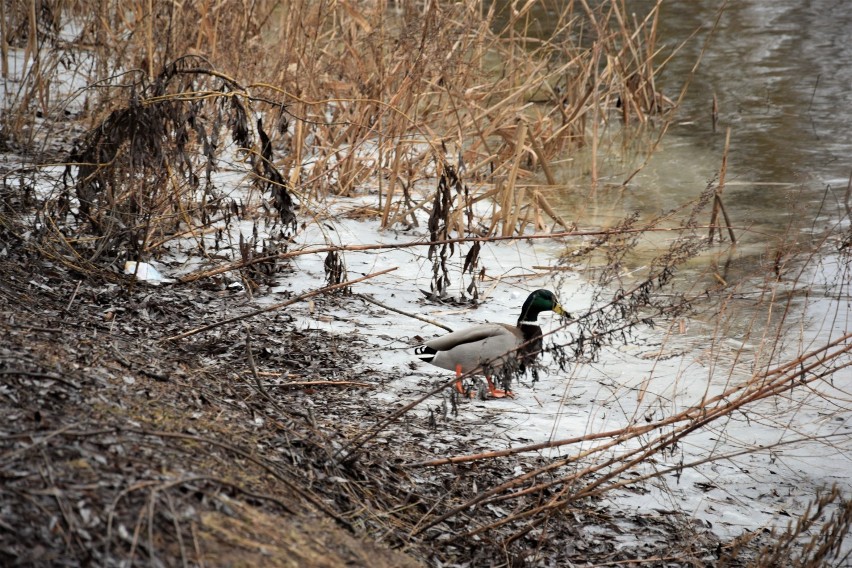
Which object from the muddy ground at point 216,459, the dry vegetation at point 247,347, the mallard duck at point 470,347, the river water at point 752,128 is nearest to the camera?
the muddy ground at point 216,459

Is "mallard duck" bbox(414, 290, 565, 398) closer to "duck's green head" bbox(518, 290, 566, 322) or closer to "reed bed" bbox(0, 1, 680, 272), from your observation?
"duck's green head" bbox(518, 290, 566, 322)

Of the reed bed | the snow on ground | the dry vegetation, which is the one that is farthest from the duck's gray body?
the reed bed

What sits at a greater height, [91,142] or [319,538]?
[91,142]

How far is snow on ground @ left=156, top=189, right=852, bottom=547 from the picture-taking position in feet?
12.8

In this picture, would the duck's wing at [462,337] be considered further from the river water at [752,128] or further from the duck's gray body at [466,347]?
the river water at [752,128]

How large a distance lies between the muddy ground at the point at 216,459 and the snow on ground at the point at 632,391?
0.55 ft

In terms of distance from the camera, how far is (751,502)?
3865 mm

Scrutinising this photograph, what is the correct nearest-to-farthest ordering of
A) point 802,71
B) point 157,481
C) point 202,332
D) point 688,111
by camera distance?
1. point 157,481
2. point 202,332
3. point 688,111
4. point 802,71

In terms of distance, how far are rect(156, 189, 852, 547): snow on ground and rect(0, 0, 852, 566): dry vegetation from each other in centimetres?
14

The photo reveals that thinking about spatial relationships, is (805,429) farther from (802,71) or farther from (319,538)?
(802,71)

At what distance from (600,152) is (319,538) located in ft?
24.6

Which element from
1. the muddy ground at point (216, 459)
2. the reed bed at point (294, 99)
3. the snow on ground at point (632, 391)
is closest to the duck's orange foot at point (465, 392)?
the snow on ground at point (632, 391)

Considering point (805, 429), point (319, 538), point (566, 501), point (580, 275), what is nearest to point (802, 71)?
point (580, 275)

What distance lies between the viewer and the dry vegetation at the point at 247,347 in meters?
2.46
